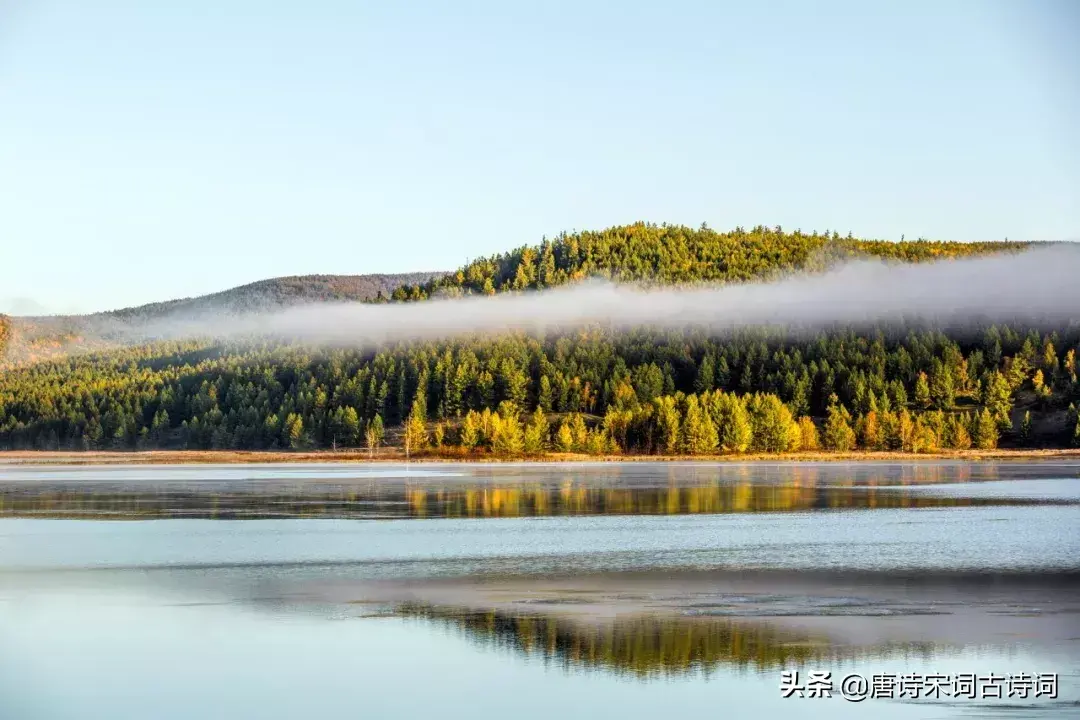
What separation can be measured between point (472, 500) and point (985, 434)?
110371 millimetres

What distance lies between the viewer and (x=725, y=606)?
28.1 meters

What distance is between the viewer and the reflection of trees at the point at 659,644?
2250 centimetres

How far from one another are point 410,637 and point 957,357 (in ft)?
600

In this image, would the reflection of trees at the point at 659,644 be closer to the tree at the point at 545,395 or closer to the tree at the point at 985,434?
the tree at the point at 985,434

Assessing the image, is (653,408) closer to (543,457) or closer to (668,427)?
(668,427)

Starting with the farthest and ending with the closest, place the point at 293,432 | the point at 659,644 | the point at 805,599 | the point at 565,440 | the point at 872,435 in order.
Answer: the point at 293,432
the point at 872,435
the point at 565,440
the point at 805,599
the point at 659,644

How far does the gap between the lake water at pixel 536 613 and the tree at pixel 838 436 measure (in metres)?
100

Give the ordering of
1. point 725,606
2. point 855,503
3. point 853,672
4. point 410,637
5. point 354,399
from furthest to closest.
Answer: point 354,399 → point 855,503 → point 725,606 → point 410,637 → point 853,672

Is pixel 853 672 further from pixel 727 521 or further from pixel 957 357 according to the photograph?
pixel 957 357

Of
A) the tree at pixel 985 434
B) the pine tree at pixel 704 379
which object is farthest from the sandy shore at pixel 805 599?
the pine tree at pixel 704 379

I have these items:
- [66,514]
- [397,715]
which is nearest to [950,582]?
[397,715]

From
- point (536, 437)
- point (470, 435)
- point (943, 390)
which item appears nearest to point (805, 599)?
point (536, 437)

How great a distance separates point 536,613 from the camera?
2731cm

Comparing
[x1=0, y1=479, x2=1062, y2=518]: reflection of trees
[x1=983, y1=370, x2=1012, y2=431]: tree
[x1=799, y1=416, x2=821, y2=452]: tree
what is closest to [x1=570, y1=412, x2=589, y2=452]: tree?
[x1=799, y1=416, x2=821, y2=452]: tree
